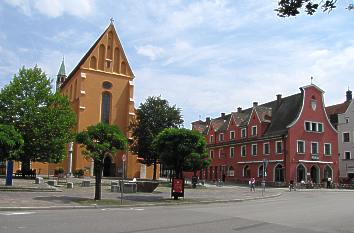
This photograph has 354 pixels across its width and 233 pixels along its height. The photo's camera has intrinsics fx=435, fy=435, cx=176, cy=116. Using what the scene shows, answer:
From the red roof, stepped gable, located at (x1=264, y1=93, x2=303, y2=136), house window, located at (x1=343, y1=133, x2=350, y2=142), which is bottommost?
house window, located at (x1=343, y1=133, x2=350, y2=142)

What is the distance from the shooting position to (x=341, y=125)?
234 feet

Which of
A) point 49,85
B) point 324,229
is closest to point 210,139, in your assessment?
point 49,85

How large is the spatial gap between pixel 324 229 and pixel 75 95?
5685cm

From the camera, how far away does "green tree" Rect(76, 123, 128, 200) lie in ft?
80.7

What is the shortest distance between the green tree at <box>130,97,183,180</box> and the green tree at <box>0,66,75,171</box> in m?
11.4

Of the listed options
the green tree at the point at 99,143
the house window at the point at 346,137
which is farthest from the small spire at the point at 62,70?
the green tree at the point at 99,143

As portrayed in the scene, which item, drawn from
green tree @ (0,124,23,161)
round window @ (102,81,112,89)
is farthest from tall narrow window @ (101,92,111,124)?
green tree @ (0,124,23,161)

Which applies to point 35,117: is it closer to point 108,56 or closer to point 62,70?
point 108,56

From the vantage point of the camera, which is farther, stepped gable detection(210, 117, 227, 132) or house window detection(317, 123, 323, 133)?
stepped gable detection(210, 117, 227, 132)

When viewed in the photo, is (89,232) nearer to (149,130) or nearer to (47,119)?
(47,119)

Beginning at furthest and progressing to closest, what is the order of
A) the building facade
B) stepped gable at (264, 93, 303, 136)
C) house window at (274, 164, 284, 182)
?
the building facade, stepped gable at (264, 93, 303, 136), house window at (274, 164, 284, 182)

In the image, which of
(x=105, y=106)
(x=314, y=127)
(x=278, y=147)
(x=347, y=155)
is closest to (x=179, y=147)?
(x=278, y=147)

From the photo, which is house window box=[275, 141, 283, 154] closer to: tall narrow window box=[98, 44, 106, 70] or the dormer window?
the dormer window

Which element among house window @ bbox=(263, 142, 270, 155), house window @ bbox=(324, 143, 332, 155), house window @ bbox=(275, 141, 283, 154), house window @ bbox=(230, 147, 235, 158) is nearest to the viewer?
house window @ bbox=(275, 141, 283, 154)
